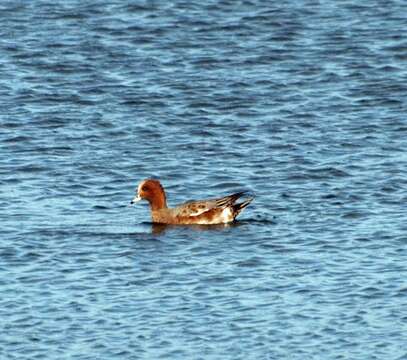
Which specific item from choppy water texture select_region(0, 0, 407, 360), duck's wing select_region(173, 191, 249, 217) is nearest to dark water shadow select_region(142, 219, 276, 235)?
choppy water texture select_region(0, 0, 407, 360)

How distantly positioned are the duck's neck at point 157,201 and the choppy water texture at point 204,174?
0.28 metres

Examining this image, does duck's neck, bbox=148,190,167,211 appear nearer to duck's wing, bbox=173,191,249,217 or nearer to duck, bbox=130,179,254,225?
duck, bbox=130,179,254,225

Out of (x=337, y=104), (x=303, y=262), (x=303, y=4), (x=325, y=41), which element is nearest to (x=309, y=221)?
(x=303, y=262)

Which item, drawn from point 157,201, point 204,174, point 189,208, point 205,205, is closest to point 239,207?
point 205,205

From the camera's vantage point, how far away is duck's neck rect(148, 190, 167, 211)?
18125mm

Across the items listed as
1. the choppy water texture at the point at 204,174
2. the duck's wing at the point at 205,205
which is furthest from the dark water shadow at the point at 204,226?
the duck's wing at the point at 205,205

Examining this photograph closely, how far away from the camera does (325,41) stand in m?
26.0

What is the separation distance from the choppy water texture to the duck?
0.15 m

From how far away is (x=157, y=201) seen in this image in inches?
714

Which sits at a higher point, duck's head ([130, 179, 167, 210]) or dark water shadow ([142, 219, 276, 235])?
duck's head ([130, 179, 167, 210])

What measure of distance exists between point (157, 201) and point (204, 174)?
4.94 ft

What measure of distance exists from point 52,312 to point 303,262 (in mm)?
2821

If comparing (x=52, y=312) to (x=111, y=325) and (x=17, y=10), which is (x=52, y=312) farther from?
(x=17, y=10)

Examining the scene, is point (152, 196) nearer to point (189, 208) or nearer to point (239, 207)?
point (189, 208)
